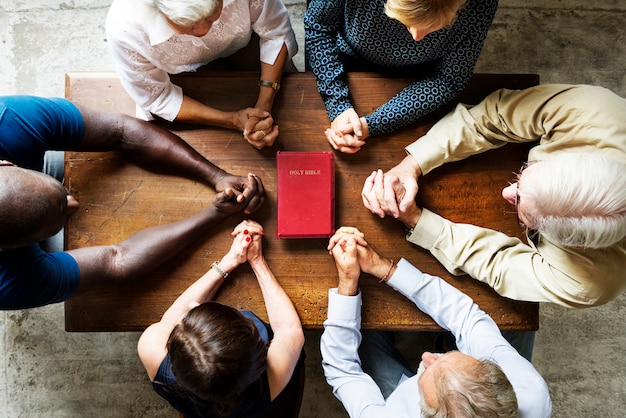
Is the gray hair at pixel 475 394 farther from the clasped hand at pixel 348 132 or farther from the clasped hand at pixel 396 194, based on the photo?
the clasped hand at pixel 348 132

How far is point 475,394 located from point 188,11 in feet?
4.55

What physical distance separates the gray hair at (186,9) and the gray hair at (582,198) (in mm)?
1076

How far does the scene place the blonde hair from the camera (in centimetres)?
126

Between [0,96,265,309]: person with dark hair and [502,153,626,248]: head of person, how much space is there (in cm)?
92

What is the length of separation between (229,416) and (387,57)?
4.41 feet

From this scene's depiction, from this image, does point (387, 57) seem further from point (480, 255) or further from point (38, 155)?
point (38, 155)

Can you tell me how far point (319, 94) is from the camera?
1.72 m

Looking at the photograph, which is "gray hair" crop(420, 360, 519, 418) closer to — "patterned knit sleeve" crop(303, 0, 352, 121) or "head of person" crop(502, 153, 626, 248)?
"head of person" crop(502, 153, 626, 248)

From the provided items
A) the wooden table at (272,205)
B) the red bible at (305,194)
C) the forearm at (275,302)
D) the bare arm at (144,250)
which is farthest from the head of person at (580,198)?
the bare arm at (144,250)

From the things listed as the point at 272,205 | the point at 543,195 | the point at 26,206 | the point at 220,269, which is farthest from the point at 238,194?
the point at 543,195

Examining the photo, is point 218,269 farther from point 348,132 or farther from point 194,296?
point 348,132

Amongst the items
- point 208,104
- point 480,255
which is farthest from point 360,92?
point 480,255

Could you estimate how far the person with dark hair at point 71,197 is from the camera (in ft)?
4.32

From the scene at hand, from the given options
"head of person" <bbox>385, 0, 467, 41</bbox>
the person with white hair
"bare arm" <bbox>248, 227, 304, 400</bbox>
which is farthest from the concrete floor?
"head of person" <bbox>385, 0, 467, 41</bbox>
